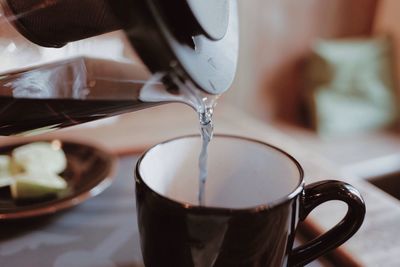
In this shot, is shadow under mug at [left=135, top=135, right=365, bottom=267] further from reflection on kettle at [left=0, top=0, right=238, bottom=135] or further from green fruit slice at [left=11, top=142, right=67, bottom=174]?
green fruit slice at [left=11, top=142, right=67, bottom=174]

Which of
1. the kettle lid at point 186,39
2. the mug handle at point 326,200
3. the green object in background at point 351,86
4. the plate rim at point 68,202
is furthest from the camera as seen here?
the green object in background at point 351,86

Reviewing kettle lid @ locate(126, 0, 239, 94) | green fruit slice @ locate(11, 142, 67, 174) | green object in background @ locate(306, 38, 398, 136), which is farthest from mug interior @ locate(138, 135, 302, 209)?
green object in background @ locate(306, 38, 398, 136)

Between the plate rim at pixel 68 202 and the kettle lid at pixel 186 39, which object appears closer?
the kettle lid at pixel 186 39

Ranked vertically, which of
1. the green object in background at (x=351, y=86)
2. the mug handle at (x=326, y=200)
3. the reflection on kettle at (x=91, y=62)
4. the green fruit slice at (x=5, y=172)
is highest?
the reflection on kettle at (x=91, y=62)

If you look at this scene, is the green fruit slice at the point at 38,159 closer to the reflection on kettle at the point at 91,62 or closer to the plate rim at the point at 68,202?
the plate rim at the point at 68,202

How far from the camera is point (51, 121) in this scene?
0.41 metres

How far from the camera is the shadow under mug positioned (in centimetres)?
35

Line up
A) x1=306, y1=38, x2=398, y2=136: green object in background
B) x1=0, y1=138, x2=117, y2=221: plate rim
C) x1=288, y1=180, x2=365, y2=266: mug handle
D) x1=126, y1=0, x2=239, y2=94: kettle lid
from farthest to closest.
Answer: x1=306, y1=38, x2=398, y2=136: green object in background
x1=0, y1=138, x2=117, y2=221: plate rim
x1=288, y1=180, x2=365, y2=266: mug handle
x1=126, y1=0, x2=239, y2=94: kettle lid

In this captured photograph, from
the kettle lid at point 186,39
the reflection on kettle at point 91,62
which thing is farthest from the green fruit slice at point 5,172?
the kettle lid at point 186,39

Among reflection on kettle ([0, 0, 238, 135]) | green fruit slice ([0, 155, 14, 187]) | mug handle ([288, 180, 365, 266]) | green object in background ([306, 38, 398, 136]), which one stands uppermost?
reflection on kettle ([0, 0, 238, 135])

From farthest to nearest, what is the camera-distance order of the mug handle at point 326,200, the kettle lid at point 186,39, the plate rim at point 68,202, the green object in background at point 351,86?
the green object in background at point 351,86 → the plate rim at point 68,202 → the mug handle at point 326,200 → the kettle lid at point 186,39

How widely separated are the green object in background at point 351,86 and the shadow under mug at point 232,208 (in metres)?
0.92

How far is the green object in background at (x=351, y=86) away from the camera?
1344 millimetres

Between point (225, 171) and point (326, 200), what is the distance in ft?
0.42
